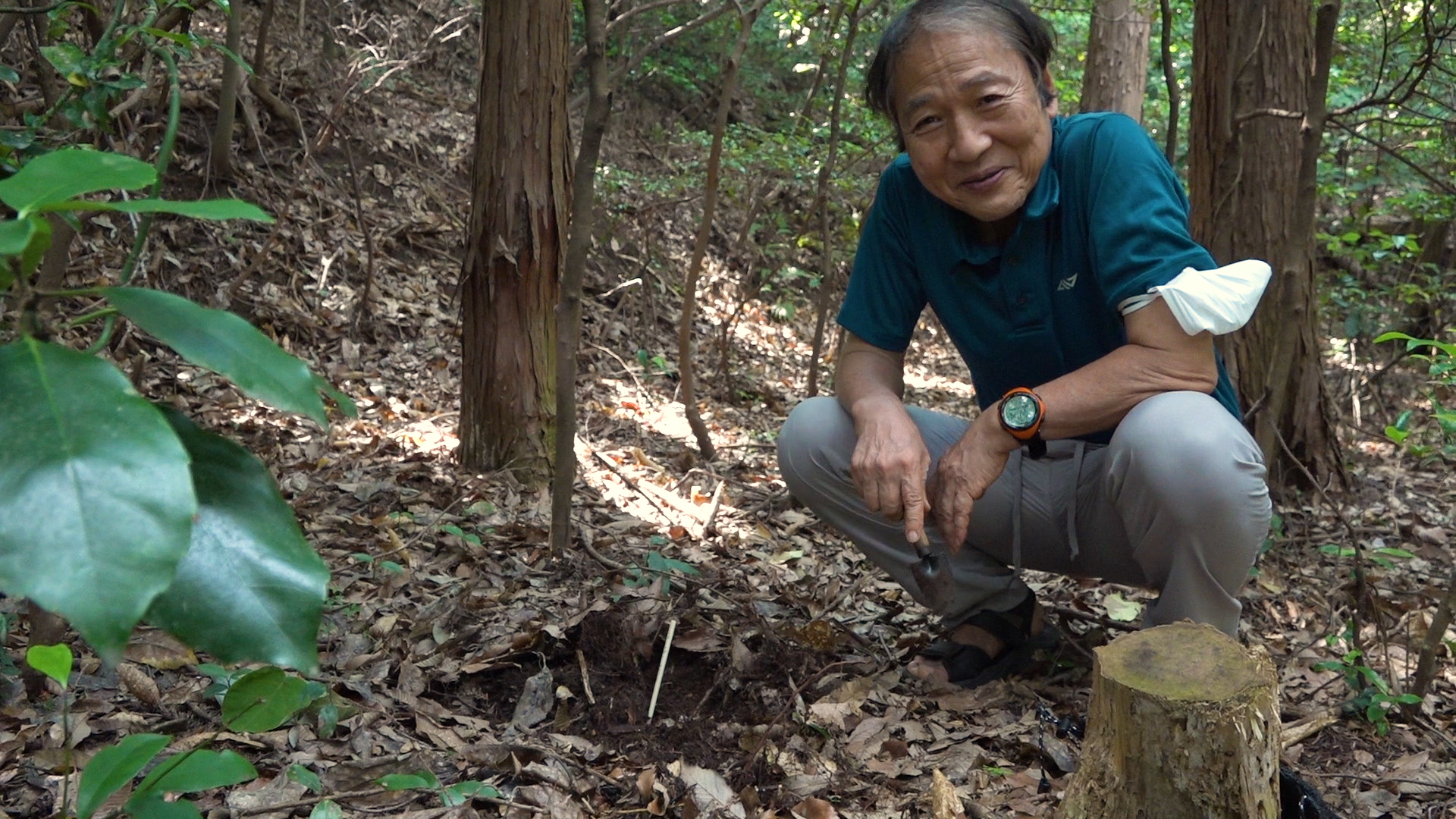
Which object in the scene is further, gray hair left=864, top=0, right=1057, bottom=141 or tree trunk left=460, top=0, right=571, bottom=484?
tree trunk left=460, top=0, right=571, bottom=484

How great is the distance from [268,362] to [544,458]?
3130mm

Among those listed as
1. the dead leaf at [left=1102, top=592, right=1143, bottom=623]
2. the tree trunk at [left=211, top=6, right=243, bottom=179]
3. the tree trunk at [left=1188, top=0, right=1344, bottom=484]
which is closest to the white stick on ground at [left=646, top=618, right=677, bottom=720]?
the dead leaf at [left=1102, top=592, right=1143, bottom=623]

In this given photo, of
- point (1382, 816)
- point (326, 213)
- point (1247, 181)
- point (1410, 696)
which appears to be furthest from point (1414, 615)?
point (326, 213)

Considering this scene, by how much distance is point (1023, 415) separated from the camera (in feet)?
7.37

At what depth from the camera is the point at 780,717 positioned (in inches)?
83.8

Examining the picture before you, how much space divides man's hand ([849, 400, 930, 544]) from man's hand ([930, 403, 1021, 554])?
57 mm

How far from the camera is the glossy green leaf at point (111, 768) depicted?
1.08 m

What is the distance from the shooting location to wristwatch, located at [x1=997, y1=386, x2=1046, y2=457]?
223 cm

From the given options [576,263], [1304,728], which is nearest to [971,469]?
[1304,728]

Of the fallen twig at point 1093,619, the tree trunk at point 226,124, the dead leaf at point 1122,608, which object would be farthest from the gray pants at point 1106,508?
the tree trunk at point 226,124

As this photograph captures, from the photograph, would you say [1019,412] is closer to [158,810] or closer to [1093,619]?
[1093,619]

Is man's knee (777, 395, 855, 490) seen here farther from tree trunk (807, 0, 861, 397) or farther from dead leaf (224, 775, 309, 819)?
tree trunk (807, 0, 861, 397)

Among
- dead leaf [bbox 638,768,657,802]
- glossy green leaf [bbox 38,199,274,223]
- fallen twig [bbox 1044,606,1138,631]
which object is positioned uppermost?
glossy green leaf [bbox 38,199,274,223]

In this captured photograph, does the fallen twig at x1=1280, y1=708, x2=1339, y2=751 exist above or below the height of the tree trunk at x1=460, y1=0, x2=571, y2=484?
below
